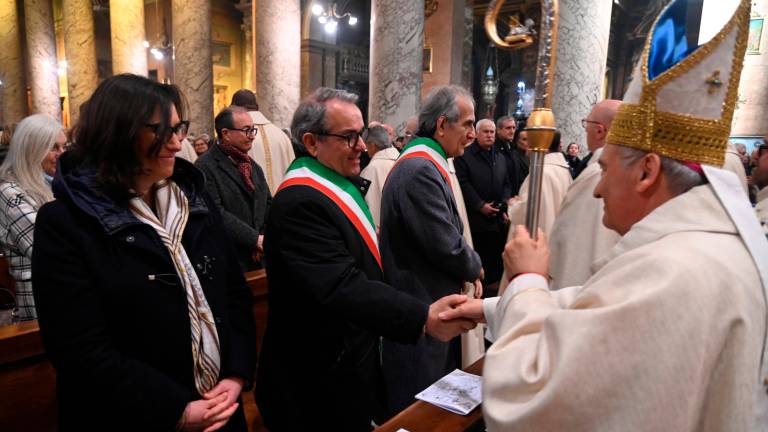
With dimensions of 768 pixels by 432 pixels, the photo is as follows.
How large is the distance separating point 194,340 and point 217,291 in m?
0.20

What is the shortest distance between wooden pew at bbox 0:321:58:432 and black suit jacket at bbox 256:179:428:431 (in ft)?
3.32

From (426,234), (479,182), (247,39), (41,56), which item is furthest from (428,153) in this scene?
(247,39)

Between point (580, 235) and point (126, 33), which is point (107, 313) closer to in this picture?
point (580, 235)

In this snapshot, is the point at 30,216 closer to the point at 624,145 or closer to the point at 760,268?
the point at 624,145

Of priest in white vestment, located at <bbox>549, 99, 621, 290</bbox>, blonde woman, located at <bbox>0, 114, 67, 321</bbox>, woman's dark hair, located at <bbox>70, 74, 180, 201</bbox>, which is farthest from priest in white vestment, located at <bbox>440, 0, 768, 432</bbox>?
blonde woman, located at <bbox>0, 114, 67, 321</bbox>

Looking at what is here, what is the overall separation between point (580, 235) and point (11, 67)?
15252mm

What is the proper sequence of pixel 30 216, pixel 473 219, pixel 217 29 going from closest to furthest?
pixel 30 216, pixel 473 219, pixel 217 29

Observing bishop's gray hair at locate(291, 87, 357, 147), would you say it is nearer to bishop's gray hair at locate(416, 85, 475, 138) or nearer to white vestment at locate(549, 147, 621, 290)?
bishop's gray hair at locate(416, 85, 475, 138)

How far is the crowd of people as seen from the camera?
1.05 m

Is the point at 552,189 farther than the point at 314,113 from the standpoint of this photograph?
Yes

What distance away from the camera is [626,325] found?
3.42 ft

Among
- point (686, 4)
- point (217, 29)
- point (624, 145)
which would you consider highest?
point (217, 29)

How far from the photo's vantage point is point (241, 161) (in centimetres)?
395

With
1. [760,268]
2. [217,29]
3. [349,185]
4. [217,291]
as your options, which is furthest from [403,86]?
[217,29]
